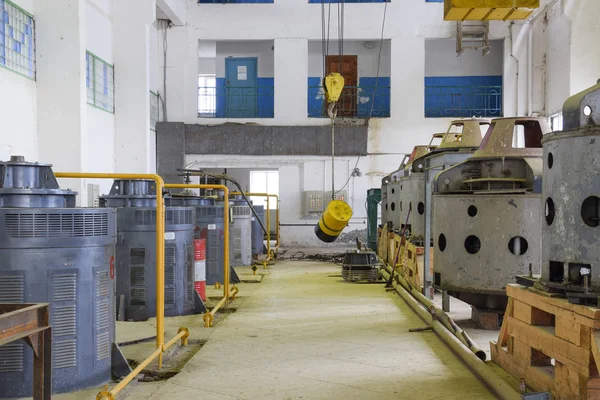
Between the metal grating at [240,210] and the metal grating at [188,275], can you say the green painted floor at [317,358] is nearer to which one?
the metal grating at [188,275]

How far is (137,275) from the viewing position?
22.6 feet

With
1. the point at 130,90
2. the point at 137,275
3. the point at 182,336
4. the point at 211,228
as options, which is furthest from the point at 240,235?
the point at 182,336

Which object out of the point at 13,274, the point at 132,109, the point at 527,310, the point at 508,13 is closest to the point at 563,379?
the point at 527,310

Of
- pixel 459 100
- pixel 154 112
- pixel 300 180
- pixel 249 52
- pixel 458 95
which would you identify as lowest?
pixel 300 180

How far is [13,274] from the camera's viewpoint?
4.16m

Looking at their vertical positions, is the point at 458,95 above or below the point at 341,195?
above

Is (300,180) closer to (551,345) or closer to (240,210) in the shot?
(240,210)

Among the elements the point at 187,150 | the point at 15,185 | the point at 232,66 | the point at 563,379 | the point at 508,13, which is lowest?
the point at 563,379

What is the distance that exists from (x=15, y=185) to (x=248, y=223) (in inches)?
340

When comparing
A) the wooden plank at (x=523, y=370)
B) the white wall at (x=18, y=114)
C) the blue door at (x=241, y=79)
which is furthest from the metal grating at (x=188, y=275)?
the blue door at (x=241, y=79)

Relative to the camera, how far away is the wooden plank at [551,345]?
3.35 m

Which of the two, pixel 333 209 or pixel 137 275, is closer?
pixel 137 275

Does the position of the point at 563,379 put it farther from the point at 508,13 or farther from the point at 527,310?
the point at 508,13

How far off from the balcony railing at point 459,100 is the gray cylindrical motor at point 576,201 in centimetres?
1618
